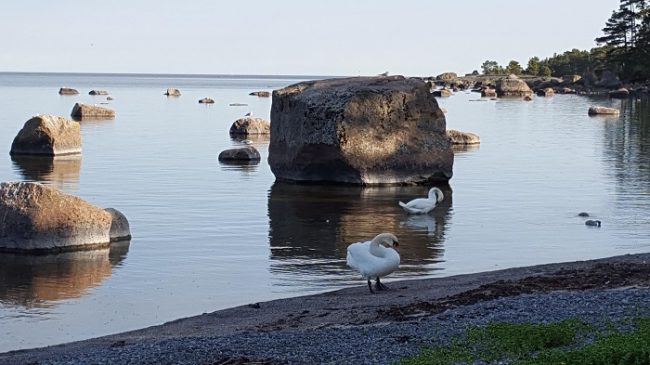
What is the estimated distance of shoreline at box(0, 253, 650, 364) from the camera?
1261 centimetres

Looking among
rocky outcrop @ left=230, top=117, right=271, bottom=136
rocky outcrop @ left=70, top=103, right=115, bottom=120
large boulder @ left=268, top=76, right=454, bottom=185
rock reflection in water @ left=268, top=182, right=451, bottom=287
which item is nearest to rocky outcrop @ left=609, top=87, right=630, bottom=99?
rocky outcrop @ left=70, top=103, right=115, bottom=120

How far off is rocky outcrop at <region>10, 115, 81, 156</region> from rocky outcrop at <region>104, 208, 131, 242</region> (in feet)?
66.1

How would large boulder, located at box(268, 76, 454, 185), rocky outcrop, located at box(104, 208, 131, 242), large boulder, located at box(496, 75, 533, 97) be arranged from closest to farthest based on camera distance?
rocky outcrop, located at box(104, 208, 131, 242)
large boulder, located at box(268, 76, 454, 185)
large boulder, located at box(496, 75, 533, 97)

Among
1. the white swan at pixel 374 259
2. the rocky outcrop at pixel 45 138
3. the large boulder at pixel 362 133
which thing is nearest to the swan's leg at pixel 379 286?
the white swan at pixel 374 259

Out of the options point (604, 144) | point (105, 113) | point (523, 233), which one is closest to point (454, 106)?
point (105, 113)

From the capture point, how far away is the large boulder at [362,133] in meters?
32.5

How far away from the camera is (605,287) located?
15.2 metres

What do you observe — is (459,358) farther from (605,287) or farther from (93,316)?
(93,316)

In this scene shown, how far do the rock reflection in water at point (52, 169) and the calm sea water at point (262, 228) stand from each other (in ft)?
0.23

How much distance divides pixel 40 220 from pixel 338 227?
744 cm

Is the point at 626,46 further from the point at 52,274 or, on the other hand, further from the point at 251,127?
the point at 52,274

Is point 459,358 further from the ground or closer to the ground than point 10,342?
further from the ground

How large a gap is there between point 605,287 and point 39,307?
883 centimetres

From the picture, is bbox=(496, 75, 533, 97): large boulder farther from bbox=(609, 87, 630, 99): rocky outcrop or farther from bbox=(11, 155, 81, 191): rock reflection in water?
bbox=(11, 155, 81, 191): rock reflection in water
